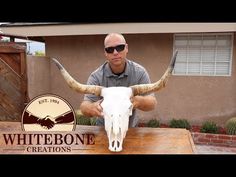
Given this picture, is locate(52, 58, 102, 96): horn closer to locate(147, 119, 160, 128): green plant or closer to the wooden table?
the wooden table

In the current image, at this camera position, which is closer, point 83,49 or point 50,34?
point 50,34

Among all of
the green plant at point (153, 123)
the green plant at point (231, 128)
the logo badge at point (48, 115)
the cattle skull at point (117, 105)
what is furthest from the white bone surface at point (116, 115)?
the green plant at point (153, 123)

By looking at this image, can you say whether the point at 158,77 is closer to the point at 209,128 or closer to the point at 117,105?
the point at 209,128

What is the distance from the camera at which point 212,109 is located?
586cm

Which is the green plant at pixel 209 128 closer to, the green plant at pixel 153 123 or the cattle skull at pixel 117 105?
the green plant at pixel 153 123

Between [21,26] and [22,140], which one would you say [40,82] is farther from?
A: [22,140]

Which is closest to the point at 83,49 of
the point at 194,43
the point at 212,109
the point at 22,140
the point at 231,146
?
the point at 194,43

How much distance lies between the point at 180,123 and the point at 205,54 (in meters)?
1.42

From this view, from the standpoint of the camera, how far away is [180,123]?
5.52 meters

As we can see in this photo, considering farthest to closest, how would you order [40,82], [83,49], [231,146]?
[83,49] < [40,82] < [231,146]

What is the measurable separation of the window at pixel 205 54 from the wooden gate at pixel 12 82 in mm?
3351

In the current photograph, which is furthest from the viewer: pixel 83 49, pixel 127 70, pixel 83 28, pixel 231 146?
pixel 83 49

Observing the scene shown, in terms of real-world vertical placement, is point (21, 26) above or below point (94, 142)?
above

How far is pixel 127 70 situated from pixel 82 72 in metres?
4.04
